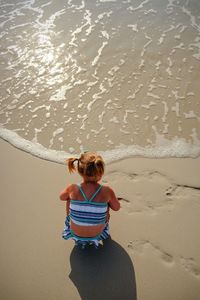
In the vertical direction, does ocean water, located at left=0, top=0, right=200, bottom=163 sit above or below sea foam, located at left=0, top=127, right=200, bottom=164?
above

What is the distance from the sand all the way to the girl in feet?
1.11

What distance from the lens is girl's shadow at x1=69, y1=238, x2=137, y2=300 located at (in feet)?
8.29

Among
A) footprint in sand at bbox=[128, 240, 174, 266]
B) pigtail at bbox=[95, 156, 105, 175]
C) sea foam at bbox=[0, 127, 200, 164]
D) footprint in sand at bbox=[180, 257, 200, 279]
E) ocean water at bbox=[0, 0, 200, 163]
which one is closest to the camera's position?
pigtail at bbox=[95, 156, 105, 175]

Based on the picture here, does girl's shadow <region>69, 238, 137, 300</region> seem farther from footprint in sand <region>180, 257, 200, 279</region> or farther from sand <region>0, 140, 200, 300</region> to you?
footprint in sand <region>180, 257, 200, 279</region>

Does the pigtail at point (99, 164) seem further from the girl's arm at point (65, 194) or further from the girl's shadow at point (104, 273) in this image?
the girl's shadow at point (104, 273)

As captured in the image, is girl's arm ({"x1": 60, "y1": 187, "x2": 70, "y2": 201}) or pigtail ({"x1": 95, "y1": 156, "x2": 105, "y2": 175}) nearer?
pigtail ({"x1": 95, "y1": 156, "x2": 105, "y2": 175})

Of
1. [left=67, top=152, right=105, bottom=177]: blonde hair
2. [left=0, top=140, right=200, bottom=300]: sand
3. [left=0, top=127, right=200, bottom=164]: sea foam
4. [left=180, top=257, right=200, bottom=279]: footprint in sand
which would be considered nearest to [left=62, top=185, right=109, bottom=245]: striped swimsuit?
[left=67, top=152, right=105, bottom=177]: blonde hair

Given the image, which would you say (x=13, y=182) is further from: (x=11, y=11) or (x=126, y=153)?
(x=11, y=11)

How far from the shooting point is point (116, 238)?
9.60 feet

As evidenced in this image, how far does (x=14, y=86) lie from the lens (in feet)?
16.6

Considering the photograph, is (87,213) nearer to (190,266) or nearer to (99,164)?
(99,164)

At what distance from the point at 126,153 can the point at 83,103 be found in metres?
1.30

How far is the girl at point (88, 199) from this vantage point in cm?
242

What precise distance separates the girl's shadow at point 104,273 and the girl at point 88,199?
24 centimetres
